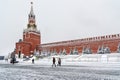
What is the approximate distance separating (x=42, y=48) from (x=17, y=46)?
24.8 ft

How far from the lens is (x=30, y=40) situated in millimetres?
76625

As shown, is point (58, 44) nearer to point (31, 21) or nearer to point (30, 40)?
point (30, 40)

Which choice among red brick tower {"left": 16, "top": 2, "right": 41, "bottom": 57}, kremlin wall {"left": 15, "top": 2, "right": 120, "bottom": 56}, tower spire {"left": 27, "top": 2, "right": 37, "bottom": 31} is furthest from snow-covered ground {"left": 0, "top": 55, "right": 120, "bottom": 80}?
tower spire {"left": 27, "top": 2, "right": 37, "bottom": 31}

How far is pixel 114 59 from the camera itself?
37.0 meters

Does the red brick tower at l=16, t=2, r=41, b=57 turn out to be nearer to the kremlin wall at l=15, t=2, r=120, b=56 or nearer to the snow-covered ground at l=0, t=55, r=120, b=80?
the kremlin wall at l=15, t=2, r=120, b=56

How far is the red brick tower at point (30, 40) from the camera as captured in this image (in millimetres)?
74819

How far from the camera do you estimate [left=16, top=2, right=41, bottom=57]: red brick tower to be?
2946 inches

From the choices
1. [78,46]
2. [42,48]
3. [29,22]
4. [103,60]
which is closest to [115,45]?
[78,46]

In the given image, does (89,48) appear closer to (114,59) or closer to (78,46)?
(78,46)

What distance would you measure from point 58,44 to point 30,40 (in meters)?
9.37

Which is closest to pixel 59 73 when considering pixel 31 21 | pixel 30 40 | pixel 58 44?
pixel 58 44

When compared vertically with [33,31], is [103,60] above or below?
below

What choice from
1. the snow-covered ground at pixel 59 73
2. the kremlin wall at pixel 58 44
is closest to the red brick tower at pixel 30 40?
the kremlin wall at pixel 58 44

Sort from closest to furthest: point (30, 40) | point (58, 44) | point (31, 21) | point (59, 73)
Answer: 1. point (59, 73)
2. point (58, 44)
3. point (30, 40)
4. point (31, 21)
